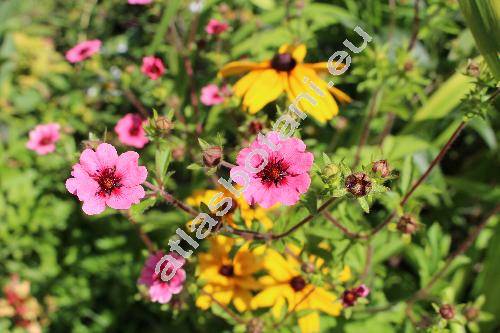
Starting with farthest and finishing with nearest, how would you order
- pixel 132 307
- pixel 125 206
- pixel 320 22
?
pixel 132 307 → pixel 320 22 → pixel 125 206

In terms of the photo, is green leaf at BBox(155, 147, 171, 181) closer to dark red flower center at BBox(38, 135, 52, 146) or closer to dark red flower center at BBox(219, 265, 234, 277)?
dark red flower center at BBox(219, 265, 234, 277)

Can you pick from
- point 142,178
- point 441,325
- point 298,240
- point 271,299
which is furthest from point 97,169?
point 441,325

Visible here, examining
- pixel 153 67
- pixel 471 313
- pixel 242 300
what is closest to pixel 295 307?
pixel 242 300

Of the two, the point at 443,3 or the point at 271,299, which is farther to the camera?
the point at 443,3

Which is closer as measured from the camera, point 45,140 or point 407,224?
point 407,224

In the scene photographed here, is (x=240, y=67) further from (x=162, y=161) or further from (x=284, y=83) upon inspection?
(x=162, y=161)

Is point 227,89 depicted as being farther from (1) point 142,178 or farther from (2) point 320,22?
(1) point 142,178

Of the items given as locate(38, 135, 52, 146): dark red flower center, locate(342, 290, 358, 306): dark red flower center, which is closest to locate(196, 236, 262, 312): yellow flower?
locate(342, 290, 358, 306): dark red flower center
